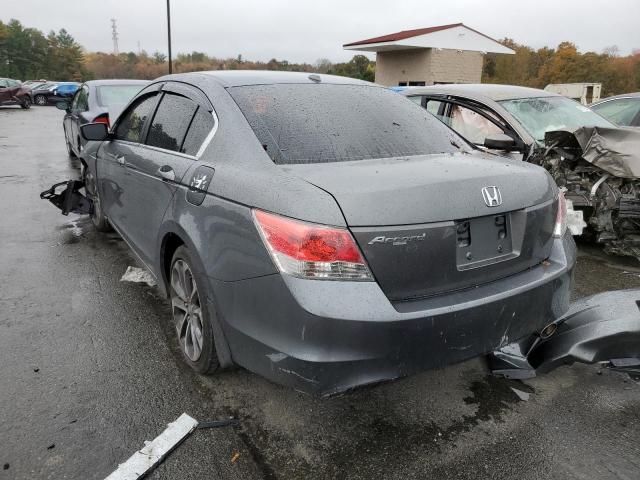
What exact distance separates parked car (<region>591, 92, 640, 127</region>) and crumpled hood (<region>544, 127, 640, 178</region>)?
2646 millimetres

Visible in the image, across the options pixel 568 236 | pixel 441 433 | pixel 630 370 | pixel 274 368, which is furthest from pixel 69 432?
pixel 630 370

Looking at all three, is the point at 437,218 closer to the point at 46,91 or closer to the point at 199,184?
the point at 199,184

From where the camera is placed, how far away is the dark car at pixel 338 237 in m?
1.99

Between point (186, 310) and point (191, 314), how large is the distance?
3.1 inches

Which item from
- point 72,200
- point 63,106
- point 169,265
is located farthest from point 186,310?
point 63,106

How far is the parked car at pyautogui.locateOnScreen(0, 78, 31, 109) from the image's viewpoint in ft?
98.0

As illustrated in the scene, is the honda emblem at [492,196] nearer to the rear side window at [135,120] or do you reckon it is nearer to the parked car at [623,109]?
the rear side window at [135,120]

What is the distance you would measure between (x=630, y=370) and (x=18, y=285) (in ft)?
14.6

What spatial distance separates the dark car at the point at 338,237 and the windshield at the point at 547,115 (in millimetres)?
2969

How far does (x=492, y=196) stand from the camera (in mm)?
2244

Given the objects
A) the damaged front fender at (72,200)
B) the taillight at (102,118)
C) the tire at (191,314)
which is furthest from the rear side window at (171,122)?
the taillight at (102,118)

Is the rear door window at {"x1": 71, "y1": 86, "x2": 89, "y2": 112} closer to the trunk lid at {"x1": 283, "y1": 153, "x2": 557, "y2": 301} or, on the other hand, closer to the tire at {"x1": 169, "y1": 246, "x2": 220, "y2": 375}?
the tire at {"x1": 169, "y1": 246, "x2": 220, "y2": 375}

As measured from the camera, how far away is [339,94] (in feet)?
10.1

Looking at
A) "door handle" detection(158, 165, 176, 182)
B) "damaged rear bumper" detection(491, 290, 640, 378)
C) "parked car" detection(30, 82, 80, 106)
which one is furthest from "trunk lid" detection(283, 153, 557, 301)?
"parked car" detection(30, 82, 80, 106)
